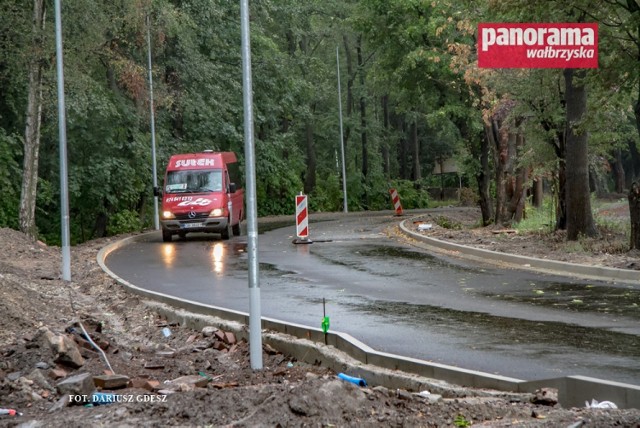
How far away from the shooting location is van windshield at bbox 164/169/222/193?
107 feet

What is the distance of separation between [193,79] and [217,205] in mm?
12778

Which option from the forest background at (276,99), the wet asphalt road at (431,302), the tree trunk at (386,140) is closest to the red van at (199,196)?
the forest background at (276,99)

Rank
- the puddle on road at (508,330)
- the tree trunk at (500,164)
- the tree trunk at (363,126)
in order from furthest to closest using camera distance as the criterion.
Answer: the tree trunk at (363,126), the tree trunk at (500,164), the puddle on road at (508,330)

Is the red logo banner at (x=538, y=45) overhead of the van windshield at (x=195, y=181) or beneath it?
overhead

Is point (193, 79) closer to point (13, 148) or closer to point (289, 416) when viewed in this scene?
point (13, 148)

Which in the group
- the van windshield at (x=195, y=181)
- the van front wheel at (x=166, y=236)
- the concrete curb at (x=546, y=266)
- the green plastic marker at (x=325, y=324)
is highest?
the van windshield at (x=195, y=181)

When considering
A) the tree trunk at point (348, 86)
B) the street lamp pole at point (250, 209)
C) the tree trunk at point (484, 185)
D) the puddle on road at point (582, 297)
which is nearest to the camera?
the street lamp pole at point (250, 209)

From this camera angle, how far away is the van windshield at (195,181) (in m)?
32.7

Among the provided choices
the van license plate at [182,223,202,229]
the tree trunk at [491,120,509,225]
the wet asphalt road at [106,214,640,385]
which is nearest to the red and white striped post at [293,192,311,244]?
the wet asphalt road at [106,214,640,385]

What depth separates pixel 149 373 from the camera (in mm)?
11250

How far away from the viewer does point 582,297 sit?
15781mm

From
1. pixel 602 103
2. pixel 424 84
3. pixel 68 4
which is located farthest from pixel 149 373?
pixel 424 84

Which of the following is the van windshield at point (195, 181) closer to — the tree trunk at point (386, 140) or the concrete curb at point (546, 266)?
the concrete curb at point (546, 266)

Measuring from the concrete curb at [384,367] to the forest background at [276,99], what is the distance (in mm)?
9672
